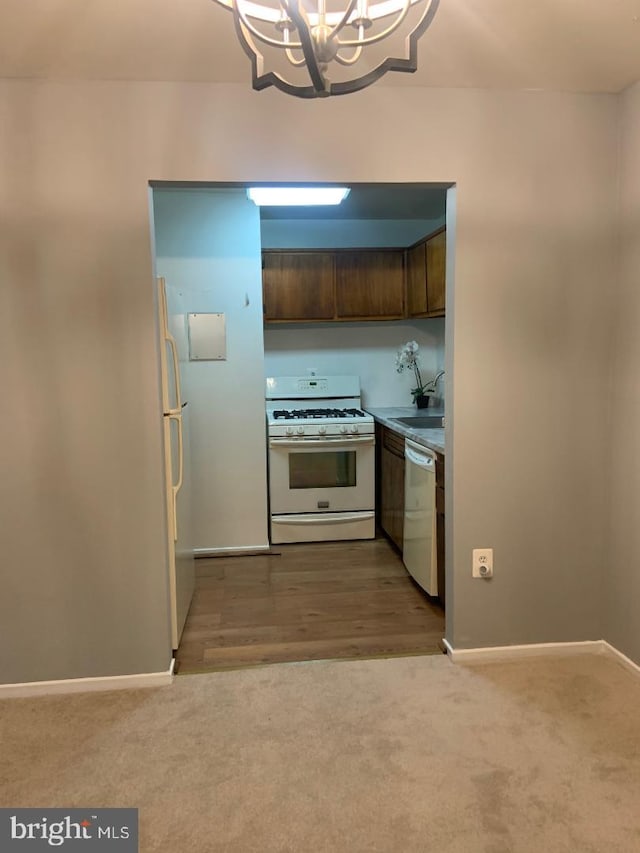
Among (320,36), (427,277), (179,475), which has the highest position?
(427,277)

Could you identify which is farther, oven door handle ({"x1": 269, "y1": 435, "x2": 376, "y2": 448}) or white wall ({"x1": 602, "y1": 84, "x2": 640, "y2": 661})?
oven door handle ({"x1": 269, "y1": 435, "x2": 376, "y2": 448})

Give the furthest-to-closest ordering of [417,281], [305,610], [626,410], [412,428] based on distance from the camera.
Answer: [417,281] → [412,428] → [305,610] → [626,410]

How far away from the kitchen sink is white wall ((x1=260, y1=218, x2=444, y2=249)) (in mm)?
1471

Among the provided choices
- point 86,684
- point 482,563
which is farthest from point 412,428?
point 86,684

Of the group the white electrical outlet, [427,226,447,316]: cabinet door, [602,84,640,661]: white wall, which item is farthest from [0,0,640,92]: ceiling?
the white electrical outlet

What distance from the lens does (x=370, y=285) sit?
441 cm

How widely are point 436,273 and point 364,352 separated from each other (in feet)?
3.58

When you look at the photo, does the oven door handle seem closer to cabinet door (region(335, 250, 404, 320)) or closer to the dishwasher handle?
the dishwasher handle

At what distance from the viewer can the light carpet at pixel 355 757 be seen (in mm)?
1618

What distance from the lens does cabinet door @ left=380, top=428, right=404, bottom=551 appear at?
12.0ft

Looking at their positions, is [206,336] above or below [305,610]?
above

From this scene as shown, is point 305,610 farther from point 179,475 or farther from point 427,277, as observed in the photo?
point 427,277

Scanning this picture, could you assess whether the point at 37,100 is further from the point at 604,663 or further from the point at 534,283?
the point at 604,663

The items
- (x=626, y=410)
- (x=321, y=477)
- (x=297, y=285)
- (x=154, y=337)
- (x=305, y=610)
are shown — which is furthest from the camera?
(x=297, y=285)
